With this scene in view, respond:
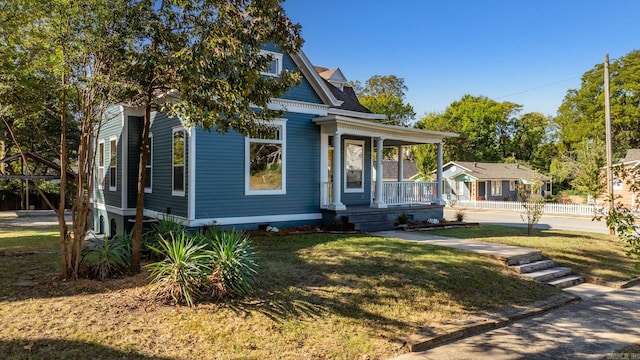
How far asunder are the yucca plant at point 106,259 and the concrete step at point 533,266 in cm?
789

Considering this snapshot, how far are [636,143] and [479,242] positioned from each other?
44.7 meters

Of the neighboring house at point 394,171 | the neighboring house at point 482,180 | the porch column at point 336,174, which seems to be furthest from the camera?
the neighboring house at point 394,171

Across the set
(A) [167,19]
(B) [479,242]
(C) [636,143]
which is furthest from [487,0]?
(C) [636,143]

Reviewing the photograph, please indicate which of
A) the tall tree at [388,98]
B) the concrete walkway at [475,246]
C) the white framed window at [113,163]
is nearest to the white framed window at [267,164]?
the concrete walkway at [475,246]

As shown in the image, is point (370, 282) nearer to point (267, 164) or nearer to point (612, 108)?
point (267, 164)

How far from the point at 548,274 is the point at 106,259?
29.4 feet

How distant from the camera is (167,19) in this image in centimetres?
623

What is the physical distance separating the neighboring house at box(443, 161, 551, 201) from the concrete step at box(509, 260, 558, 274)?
29.7m

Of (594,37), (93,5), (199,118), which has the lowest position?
(199,118)

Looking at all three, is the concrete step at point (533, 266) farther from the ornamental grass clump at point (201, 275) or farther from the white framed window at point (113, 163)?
the white framed window at point (113, 163)

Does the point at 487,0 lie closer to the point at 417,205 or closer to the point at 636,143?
the point at 417,205

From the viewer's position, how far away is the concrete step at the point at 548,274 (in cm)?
847

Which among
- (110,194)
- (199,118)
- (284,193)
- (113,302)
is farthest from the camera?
(110,194)

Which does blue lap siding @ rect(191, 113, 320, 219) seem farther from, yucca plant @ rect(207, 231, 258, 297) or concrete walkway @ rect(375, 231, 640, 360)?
concrete walkway @ rect(375, 231, 640, 360)
